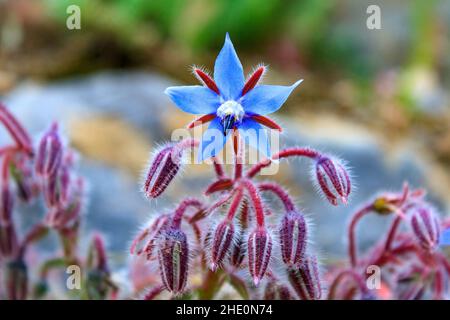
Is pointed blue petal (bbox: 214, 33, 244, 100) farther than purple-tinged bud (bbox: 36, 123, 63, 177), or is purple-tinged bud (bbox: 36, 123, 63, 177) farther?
purple-tinged bud (bbox: 36, 123, 63, 177)

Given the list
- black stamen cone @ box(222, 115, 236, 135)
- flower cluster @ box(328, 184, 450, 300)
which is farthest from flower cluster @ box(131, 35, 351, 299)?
flower cluster @ box(328, 184, 450, 300)

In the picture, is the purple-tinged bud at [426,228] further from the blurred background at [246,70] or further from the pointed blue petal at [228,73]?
the blurred background at [246,70]

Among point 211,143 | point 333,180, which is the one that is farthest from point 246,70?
point 211,143

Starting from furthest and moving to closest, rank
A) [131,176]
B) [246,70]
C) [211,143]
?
[246,70] < [131,176] < [211,143]

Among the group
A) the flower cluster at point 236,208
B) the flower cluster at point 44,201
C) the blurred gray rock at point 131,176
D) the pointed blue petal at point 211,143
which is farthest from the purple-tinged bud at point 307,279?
the blurred gray rock at point 131,176

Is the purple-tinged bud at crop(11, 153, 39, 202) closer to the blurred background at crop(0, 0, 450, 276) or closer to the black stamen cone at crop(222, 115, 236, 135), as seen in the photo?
the blurred background at crop(0, 0, 450, 276)

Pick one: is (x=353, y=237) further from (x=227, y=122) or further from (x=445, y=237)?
(x=227, y=122)

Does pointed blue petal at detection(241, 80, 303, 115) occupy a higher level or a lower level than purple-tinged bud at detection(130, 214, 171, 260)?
higher
